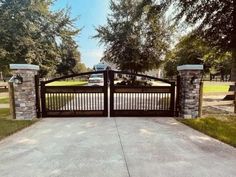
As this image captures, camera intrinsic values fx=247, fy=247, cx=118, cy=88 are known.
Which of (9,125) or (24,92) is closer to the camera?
(9,125)

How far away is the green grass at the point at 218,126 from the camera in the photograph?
5791 millimetres

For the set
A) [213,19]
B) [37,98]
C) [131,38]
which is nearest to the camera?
[37,98]

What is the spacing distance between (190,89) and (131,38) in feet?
42.2

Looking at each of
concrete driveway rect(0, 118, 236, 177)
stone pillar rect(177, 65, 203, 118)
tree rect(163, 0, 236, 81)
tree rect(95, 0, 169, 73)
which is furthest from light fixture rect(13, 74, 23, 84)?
tree rect(95, 0, 169, 73)

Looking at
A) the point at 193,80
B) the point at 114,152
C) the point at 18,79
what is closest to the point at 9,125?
the point at 18,79

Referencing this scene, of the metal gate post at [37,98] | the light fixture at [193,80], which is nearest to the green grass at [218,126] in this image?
the light fixture at [193,80]

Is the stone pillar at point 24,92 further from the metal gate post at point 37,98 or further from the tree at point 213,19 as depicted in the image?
the tree at point 213,19

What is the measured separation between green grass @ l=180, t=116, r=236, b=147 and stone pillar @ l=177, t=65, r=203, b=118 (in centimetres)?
42

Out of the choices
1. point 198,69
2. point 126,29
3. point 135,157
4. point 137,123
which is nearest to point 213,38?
point 198,69

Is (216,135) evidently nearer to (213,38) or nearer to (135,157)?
(135,157)

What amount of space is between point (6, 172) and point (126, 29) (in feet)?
58.0

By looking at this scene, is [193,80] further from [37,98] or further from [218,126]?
[37,98]

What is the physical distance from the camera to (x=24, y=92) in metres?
7.81

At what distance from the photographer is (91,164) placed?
13.4ft
